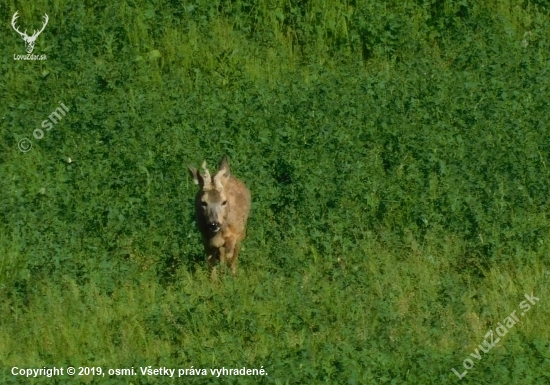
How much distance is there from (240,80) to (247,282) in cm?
552

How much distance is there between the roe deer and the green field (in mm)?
181

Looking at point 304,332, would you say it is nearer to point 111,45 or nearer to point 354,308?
point 354,308

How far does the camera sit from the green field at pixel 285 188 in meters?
11.4

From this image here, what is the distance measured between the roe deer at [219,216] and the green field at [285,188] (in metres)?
0.18

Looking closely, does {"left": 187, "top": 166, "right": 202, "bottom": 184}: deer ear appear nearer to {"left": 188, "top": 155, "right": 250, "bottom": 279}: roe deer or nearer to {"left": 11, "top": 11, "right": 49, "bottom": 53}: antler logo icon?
{"left": 188, "top": 155, "right": 250, "bottom": 279}: roe deer

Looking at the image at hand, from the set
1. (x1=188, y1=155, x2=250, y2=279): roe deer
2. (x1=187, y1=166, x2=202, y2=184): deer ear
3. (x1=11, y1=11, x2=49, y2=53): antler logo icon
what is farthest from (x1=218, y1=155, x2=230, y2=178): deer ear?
(x1=11, y1=11, x2=49, y2=53): antler logo icon

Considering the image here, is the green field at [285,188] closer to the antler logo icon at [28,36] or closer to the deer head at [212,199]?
the antler logo icon at [28,36]

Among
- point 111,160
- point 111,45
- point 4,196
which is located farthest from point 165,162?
point 111,45

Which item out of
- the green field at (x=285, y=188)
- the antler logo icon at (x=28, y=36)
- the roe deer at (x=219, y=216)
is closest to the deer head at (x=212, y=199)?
the roe deer at (x=219, y=216)

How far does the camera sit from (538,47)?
1828 cm

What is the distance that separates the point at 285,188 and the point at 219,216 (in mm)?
1330

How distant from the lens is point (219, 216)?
44.4ft

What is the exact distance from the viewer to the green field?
37.5 ft

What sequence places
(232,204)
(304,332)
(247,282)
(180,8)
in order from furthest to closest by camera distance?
(180,8) < (232,204) < (247,282) < (304,332)
